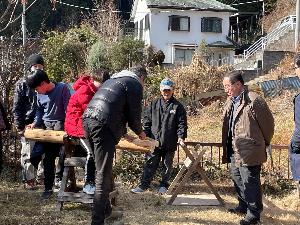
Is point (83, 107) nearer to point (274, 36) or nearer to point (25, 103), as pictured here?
point (25, 103)

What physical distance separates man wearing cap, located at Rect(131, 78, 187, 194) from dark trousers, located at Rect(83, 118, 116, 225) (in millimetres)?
2139

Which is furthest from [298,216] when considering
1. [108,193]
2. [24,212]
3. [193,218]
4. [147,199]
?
[24,212]

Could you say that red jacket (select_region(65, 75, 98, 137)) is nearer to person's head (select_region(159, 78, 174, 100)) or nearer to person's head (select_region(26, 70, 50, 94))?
person's head (select_region(26, 70, 50, 94))

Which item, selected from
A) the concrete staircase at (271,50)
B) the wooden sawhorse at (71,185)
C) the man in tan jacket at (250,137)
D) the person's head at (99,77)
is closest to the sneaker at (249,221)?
the man in tan jacket at (250,137)

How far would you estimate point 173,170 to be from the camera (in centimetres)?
788

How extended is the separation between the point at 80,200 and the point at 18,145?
8.06 feet

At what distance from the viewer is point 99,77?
546cm

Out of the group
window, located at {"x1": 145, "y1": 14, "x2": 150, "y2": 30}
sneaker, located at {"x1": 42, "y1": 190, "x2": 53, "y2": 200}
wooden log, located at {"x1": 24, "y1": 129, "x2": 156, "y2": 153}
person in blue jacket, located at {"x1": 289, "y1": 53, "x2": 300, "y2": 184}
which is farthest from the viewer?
window, located at {"x1": 145, "y1": 14, "x2": 150, "y2": 30}

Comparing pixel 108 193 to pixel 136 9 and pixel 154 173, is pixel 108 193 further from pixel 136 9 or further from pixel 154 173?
pixel 136 9

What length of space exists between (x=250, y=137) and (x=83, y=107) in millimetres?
1927

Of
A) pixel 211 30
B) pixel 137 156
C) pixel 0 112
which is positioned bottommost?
pixel 137 156

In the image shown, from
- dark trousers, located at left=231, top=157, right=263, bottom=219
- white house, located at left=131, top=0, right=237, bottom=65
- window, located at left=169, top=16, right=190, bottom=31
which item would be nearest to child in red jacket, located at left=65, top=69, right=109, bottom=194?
dark trousers, located at left=231, top=157, right=263, bottom=219

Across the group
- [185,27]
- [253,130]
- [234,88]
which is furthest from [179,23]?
[253,130]

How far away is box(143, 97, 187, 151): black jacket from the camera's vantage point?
7055 mm
